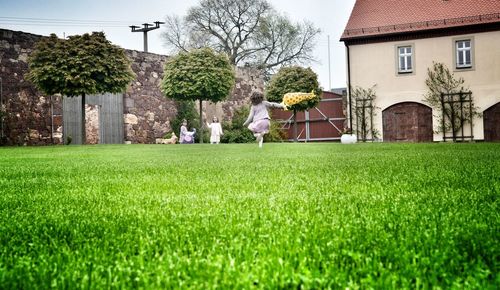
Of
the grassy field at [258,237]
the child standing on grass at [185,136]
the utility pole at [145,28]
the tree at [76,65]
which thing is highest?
the utility pole at [145,28]

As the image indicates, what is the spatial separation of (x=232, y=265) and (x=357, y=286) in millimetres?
393

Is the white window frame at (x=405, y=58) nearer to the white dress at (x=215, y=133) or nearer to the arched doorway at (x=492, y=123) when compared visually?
the arched doorway at (x=492, y=123)

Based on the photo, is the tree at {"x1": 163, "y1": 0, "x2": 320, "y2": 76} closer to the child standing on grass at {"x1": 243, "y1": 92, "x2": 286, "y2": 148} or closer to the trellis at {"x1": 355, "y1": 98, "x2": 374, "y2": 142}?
the trellis at {"x1": 355, "y1": 98, "x2": 374, "y2": 142}

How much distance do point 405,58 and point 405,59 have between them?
45 millimetres

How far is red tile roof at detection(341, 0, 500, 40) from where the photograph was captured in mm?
23062

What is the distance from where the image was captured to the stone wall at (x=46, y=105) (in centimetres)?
1823

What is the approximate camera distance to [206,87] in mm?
19953

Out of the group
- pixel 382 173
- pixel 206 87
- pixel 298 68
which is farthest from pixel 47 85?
pixel 382 173

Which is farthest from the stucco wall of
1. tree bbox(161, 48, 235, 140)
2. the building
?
tree bbox(161, 48, 235, 140)

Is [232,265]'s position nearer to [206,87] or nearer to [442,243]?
[442,243]

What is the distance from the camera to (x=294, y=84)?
2370 centimetres

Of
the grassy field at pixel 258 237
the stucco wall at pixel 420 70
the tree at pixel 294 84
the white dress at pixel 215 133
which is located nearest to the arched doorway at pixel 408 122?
the stucco wall at pixel 420 70

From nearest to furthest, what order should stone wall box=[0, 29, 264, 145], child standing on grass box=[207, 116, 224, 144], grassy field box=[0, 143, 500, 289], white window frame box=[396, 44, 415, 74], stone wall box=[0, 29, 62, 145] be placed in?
1. grassy field box=[0, 143, 500, 289]
2. stone wall box=[0, 29, 62, 145]
3. stone wall box=[0, 29, 264, 145]
4. child standing on grass box=[207, 116, 224, 144]
5. white window frame box=[396, 44, 415, 74]

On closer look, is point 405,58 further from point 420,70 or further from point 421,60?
point 420,70
